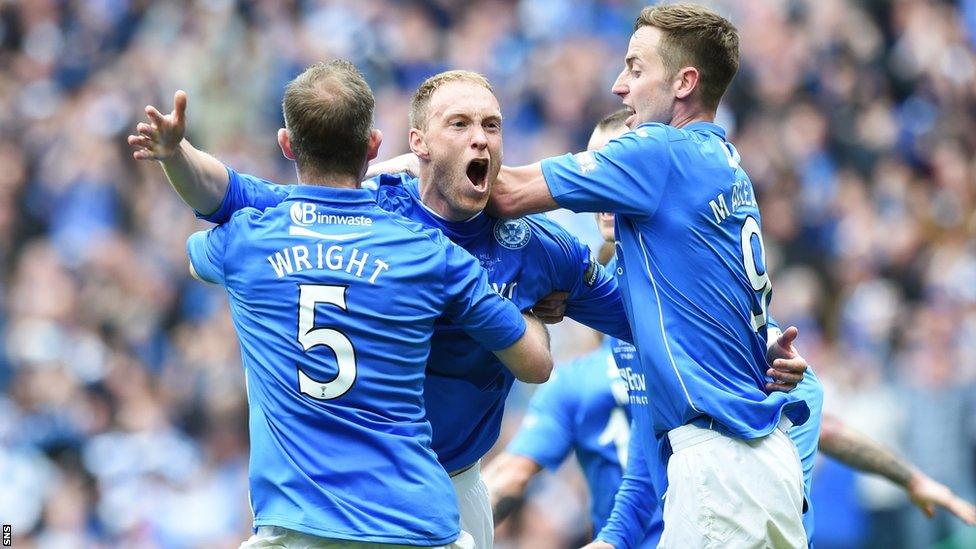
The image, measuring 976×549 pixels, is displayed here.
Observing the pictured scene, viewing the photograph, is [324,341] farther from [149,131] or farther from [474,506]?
[474,506]

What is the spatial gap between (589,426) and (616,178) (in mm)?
2177

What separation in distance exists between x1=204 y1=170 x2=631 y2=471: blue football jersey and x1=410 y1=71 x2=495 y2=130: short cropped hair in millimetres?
280

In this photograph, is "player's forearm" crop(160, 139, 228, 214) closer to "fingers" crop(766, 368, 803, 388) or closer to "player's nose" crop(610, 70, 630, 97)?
"player's nose" crop(610, 70, 630, 97)

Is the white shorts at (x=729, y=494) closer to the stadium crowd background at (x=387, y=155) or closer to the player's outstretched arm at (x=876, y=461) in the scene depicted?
the player's outstretched arm at (x=876, y=461)

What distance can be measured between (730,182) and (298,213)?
4.82 ft

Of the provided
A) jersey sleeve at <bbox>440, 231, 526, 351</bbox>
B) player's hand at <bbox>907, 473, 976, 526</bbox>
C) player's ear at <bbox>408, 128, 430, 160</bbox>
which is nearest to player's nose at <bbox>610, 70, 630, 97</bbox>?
player's ear at <bbox>408, 128, 430, 160</bbox>

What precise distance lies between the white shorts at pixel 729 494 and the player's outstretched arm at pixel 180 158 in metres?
A: 1.74

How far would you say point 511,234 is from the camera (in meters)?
5.16

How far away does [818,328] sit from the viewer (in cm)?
1093

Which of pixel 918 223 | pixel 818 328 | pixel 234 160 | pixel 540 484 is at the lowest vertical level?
pixel 540 484

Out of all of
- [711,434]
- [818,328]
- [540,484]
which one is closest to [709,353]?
[711,434]

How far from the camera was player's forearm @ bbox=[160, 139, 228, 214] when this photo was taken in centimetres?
471

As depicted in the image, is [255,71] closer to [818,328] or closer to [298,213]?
[818,328]

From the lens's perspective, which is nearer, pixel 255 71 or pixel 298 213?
pixel 298 213
